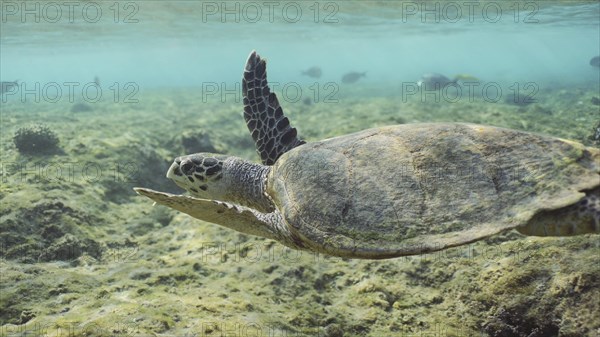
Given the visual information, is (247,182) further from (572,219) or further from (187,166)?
(572,219)

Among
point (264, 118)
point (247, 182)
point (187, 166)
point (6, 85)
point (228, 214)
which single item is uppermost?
point (6, 85)

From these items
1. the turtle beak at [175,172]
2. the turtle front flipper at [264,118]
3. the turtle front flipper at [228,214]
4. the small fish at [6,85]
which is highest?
the small fish at [6,85]

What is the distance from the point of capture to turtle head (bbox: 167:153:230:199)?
3658 millimetres

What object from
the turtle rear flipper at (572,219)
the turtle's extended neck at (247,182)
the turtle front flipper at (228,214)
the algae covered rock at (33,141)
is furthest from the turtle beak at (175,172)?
the algae covered rock at (33,141)

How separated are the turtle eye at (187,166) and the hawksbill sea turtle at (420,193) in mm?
799

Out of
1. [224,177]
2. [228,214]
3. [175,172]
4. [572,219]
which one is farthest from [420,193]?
[175,172]

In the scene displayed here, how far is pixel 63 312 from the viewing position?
2.83 metres

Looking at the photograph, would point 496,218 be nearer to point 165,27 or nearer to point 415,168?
point 415,168

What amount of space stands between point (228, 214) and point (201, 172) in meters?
1.00

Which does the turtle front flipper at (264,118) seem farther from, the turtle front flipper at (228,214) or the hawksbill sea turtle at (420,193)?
the turtle front flipper at (228,214)

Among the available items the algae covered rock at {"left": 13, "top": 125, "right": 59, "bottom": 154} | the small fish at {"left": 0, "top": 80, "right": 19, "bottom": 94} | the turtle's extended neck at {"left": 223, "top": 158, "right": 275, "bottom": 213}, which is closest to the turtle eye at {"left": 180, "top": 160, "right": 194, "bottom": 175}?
the turtle's extended neck at {"left": 223, "top": 158, "right": 275, "bottom": 213}

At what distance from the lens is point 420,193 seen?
2.55 meters

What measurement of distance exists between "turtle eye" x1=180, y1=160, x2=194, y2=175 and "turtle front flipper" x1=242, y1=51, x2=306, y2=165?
0.86 metres

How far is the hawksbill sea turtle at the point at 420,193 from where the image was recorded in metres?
2.36
